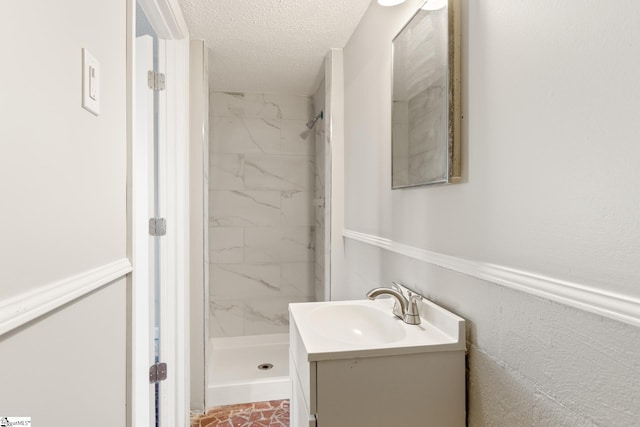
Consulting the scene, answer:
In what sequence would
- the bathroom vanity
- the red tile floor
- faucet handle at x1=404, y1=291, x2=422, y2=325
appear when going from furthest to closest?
the red tile floor, faucet handle at x1=404, y1=291, x2=422, y2=325, the bathroom vanity

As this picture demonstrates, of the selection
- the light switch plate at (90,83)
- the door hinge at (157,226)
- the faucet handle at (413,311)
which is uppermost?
the light switch plate at (90,83)

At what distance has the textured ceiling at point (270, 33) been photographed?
180 cm

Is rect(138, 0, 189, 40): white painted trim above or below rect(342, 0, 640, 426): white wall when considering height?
above

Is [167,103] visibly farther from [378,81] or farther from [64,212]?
[64,212]

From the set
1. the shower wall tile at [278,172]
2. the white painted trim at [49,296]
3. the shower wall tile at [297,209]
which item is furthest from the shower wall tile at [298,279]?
the white painted trim at [49,296]

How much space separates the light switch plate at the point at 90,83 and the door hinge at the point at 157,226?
1.09 meters

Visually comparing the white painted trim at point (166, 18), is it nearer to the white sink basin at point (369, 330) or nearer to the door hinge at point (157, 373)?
the white sink basin at point (369, 330)

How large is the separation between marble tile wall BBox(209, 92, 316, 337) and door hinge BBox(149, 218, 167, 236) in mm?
1336

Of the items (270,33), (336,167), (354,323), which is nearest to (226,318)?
(336,167)

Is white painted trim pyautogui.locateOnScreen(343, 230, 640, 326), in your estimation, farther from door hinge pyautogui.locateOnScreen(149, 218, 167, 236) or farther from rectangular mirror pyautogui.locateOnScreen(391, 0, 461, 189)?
door hinge pyautogui.locateOnScreen(149, 218, 167, 236)

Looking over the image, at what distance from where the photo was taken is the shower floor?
7.55 feet

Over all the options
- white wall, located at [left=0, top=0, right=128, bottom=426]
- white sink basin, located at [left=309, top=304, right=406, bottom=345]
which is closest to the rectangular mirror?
white sink basin, located at [left=309, top=304, right=406, bottom=345]

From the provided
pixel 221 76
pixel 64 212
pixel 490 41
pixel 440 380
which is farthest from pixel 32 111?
pixel 221 76

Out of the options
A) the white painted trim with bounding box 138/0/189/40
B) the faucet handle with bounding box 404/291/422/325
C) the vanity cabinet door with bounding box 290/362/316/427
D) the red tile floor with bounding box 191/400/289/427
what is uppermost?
the white painted trim with bounding box 138/0/189/40
